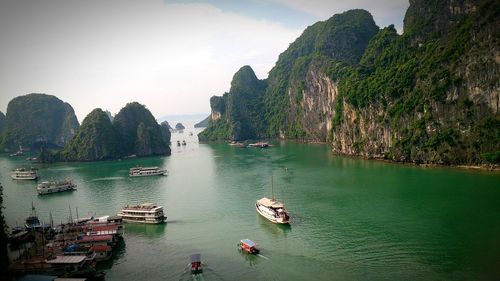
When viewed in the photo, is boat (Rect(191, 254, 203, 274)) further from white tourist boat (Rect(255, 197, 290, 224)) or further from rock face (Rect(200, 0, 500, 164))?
rock face (Rect(200, 0, 500, 164))

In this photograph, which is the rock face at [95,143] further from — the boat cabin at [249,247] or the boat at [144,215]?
the boat cabin at [249,247]

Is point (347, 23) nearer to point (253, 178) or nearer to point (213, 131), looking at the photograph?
point (213, 131)

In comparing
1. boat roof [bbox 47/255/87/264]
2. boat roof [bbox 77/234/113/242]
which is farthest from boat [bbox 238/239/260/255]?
boat roof [bbox 47/255/87/264]

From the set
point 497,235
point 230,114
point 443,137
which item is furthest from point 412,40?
point 230,114

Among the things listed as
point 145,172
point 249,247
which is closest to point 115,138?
point 145,172

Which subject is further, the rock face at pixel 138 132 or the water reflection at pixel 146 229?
the rock face at pixel 138 132

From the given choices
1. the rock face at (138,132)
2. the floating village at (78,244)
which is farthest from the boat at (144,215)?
the rock face at (138,132)
